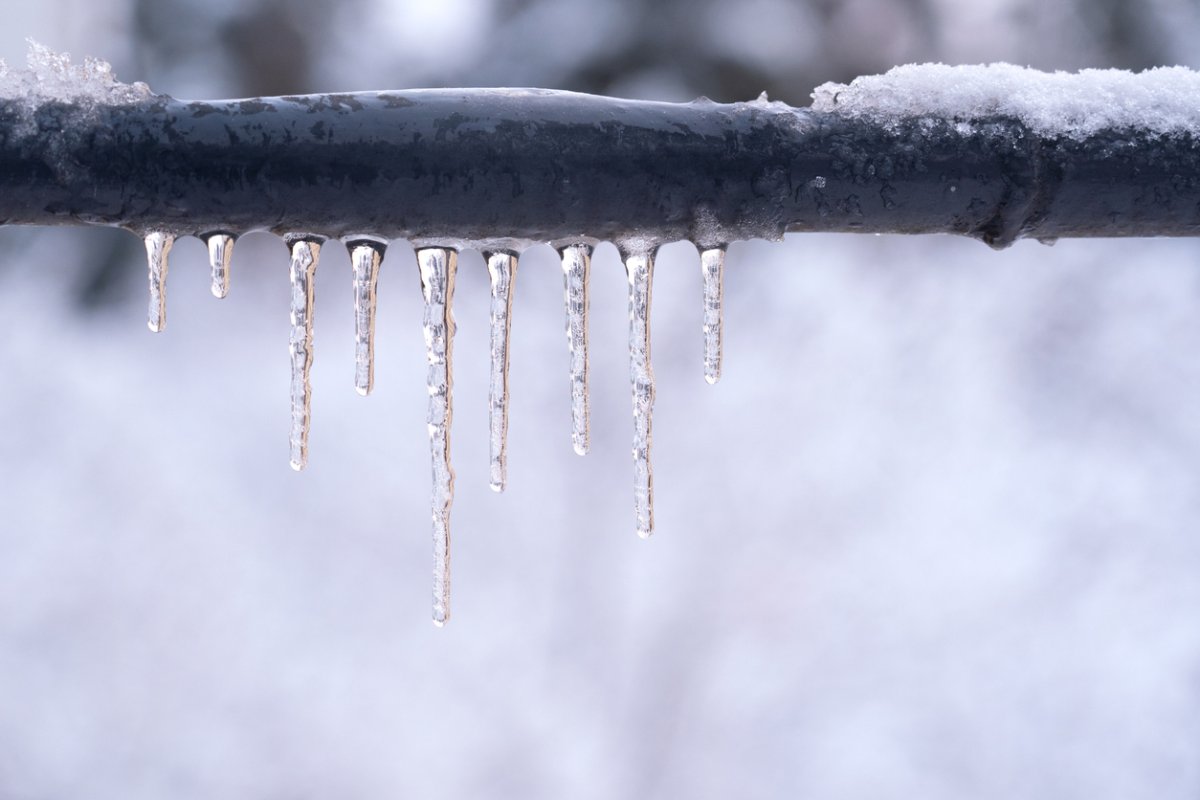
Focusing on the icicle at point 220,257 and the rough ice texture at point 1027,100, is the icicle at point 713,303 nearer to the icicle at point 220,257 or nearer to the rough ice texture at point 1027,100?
the rough ice texture at point 1027,100

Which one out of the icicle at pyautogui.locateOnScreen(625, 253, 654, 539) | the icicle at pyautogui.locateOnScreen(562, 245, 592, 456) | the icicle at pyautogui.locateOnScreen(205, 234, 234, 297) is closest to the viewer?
the icicle at pyautogui.locateOnScreen(205, 234, 234, 297)

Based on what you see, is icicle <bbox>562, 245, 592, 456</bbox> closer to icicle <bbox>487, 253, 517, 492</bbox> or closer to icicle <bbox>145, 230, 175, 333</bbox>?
icicle <bbox>487, 253, 517, 492</bbox>

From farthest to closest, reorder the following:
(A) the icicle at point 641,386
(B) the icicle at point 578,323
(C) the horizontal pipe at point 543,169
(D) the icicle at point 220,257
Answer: (A) the icicle at point 641,386 → (B) the icicle at point 578,323 → (D) the icicle at point 220,257 → (C) the horizontal pipe at point 543,169

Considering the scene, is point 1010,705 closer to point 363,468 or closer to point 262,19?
point 363,468

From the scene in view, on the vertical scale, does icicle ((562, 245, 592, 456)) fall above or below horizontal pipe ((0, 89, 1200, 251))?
below

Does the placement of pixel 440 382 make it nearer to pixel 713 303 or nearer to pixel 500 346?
pixel 500 346

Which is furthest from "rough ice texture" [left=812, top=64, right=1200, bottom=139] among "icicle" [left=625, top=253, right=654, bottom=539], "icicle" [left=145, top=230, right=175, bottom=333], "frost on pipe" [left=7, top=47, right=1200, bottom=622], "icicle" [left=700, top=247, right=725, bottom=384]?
"icicle" [left=145, top=230, right=175, bottom=333]

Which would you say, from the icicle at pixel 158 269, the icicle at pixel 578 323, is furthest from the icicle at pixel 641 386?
the icicle at pixel 158 269

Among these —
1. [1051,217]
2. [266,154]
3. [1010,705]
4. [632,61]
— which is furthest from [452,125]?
[1010,705]
